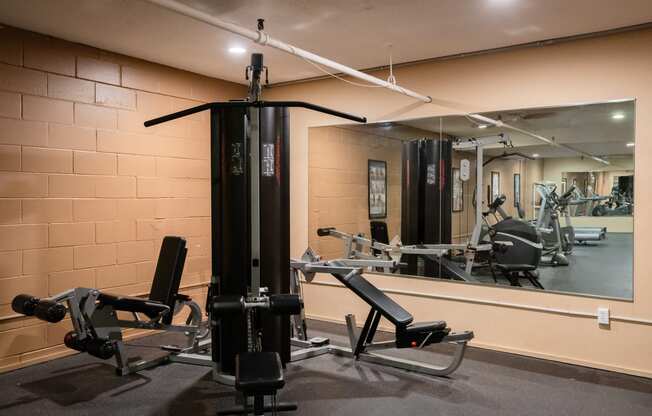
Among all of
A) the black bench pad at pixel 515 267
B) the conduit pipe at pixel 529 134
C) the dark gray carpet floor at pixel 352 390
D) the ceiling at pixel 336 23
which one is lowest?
the dark gray carpet floor at pixel 352 390

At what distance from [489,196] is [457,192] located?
1.14ft

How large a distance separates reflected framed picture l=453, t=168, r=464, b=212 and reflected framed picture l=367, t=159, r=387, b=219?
75 cm

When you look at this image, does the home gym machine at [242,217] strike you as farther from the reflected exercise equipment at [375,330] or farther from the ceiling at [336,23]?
the ceiling at [336,23]

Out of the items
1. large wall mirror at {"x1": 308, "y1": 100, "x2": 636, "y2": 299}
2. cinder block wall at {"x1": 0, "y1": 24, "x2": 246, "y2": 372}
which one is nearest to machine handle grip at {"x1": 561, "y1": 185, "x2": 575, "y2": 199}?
large wall mirror at {"x1": 308, "y1": 100, "x2": 636, "y2": 299}

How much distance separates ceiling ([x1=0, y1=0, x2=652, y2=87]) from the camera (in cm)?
310

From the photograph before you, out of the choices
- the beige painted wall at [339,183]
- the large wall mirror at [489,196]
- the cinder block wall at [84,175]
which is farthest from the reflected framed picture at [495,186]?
the cinder block wall at [84,175]

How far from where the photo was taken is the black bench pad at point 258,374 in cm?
228

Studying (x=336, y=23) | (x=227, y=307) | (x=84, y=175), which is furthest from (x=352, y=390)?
(x=84, y=175)

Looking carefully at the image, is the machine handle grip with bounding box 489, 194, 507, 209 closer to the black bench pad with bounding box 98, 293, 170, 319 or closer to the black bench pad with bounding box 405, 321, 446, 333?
the black bench pad with bounding box 405, 321, 446, 333

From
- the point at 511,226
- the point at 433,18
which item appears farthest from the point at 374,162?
the point at 433,18

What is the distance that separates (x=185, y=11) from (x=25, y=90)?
1.82m

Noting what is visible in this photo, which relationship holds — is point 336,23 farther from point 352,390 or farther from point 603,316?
point 603,316

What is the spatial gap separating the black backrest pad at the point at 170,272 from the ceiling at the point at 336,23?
1.60m

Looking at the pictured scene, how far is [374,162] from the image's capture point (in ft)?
16.8
